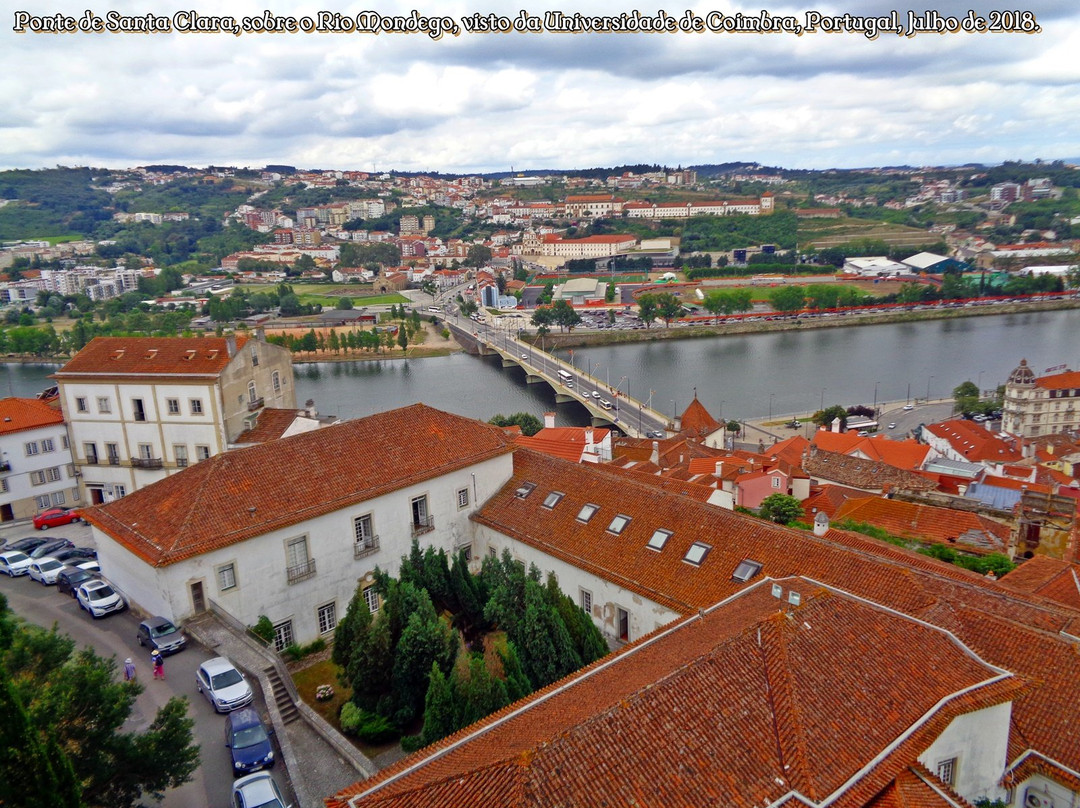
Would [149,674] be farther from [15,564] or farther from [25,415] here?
[25,415]

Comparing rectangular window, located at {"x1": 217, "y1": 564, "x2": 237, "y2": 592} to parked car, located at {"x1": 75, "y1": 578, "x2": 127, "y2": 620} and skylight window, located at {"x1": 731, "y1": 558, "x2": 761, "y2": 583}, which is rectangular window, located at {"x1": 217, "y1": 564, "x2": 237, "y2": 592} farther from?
skylight window, located at {"x1": 731, "y1": 558, "x2": 761, "y2": 583}

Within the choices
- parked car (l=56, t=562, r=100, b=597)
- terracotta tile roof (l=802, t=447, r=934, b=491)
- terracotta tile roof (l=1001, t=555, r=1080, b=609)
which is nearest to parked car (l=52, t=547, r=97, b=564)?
parked car (l=56, t=562, r=100, b=597)

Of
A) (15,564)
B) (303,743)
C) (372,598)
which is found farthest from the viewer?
(15,564)

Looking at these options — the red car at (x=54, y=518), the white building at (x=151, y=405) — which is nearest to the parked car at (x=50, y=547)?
the red car at (x=54, y=518)

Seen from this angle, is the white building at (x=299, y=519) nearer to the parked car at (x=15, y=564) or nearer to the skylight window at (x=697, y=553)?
the parked car at (x=15, y=564)

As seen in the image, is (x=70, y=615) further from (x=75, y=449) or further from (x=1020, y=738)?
(x=1020, y=738)

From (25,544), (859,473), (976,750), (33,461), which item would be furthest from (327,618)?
(859,473)
